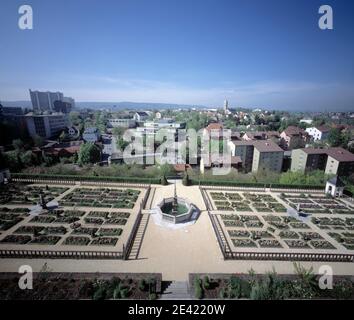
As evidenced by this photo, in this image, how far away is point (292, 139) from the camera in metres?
44.7

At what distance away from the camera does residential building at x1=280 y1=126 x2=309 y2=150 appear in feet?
144

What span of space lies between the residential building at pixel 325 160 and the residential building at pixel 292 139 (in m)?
11.5

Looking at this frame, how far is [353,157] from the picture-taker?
28766 millimetres

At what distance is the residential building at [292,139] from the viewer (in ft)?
144

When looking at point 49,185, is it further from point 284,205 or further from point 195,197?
point 284,205

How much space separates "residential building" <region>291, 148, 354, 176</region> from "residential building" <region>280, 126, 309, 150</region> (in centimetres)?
1152

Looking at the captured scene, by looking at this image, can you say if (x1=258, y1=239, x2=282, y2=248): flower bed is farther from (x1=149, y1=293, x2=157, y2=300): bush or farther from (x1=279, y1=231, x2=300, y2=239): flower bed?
(x1=149, y1=293, x2=157, y2=300): bush

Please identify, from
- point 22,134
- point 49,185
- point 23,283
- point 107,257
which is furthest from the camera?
point 22,134

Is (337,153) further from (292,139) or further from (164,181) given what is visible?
(164,181)

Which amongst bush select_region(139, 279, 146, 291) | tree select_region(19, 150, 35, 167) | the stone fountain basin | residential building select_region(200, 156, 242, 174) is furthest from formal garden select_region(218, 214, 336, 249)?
tree select_region(19, 150, 35, 167)

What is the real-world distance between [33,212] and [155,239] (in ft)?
35.2

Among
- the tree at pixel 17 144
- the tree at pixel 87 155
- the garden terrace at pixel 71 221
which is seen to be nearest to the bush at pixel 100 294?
the garden terrace at pixel 71 221

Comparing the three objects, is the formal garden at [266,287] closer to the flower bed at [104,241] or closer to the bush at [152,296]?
the bush at [152,296]
